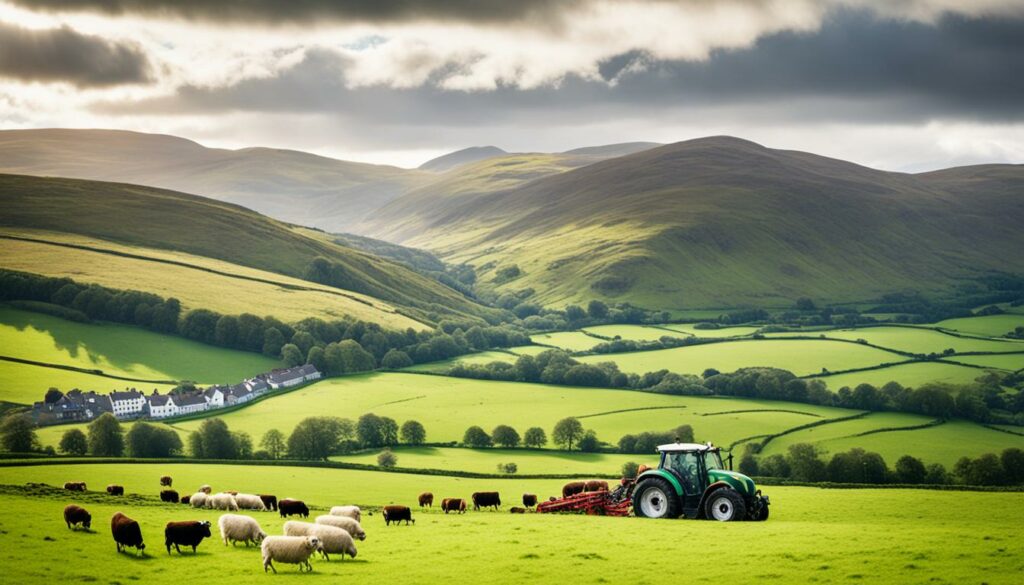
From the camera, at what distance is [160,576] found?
2433 cm

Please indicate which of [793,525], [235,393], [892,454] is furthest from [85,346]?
[793,525]

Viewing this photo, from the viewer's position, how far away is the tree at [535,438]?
82.7m

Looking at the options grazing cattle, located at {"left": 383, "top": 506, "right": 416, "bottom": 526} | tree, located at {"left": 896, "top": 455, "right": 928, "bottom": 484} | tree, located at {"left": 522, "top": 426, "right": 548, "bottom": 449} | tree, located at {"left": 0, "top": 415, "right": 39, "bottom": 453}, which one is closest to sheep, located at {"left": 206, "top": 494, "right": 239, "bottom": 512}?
grazing cattle, located at {"left": 383, "top": 506, "right": 416, "bottom": 526}

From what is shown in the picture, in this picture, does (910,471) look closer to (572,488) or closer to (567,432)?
(567,432)

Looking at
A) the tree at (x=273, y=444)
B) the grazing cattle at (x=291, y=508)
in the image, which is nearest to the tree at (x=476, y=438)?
the tree at (x=273, y=444)

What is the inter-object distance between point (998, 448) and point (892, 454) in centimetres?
1228

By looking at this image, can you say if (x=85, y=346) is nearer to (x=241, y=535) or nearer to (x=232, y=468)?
(x=232, y=468)

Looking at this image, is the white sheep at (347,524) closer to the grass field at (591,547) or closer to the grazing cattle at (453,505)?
the grass field at (591,547)

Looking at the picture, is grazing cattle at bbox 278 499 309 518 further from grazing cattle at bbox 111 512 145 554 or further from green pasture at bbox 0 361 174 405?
green pasture at bbox 0 361 174 405

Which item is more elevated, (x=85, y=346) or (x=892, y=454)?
(x=85, y=346)

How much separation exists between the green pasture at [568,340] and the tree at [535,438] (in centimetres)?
6762

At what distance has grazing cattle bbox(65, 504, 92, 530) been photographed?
1171 inches

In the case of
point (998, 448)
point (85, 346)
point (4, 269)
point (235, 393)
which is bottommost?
point (998, 448)

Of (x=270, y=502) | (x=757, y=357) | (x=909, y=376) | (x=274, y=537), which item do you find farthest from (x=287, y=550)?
(x=757, y=357)
